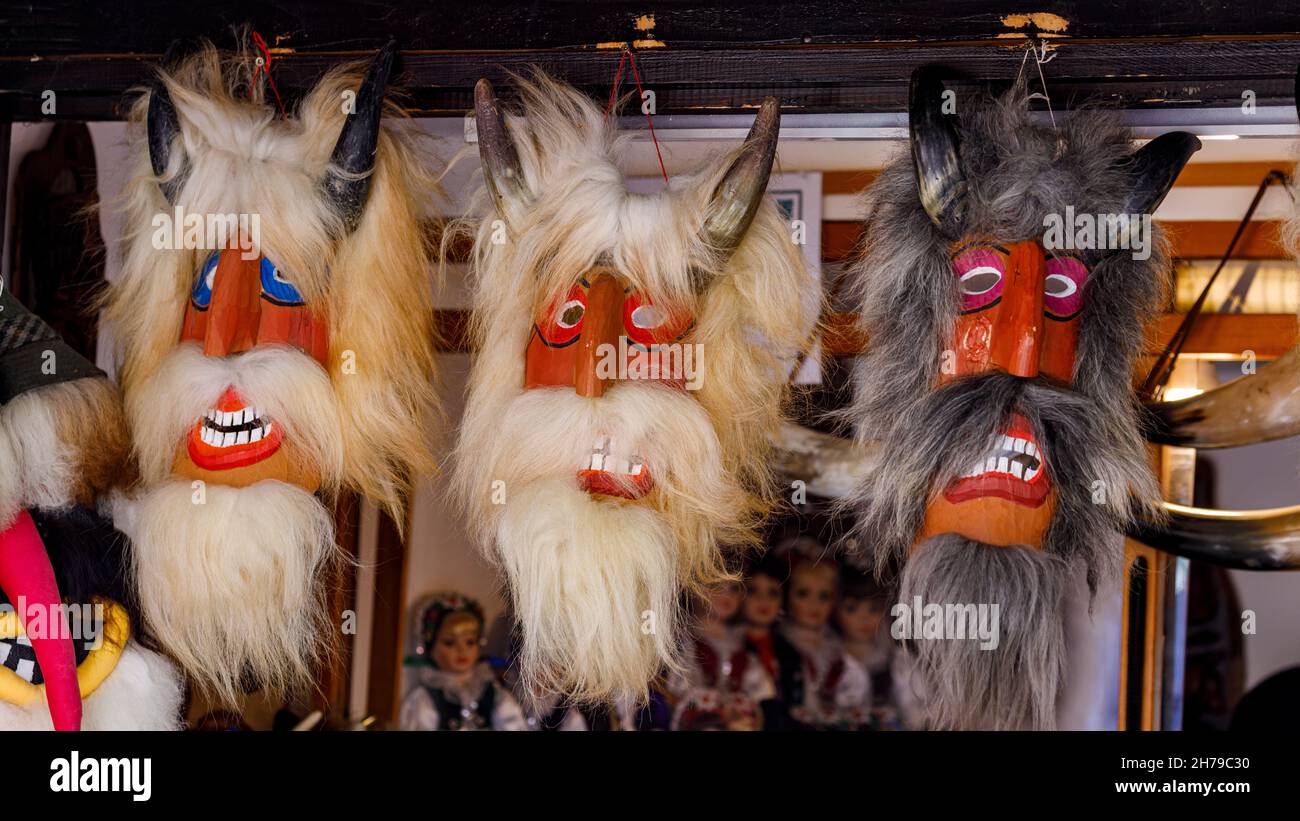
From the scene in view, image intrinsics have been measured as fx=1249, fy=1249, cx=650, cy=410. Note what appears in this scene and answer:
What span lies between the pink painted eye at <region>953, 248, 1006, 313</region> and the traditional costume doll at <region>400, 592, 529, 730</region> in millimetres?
2066

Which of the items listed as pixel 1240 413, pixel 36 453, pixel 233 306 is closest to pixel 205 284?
pixel 233 306

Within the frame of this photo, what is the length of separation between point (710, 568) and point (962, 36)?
0.85 m

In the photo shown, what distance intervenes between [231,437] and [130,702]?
0.42 meters

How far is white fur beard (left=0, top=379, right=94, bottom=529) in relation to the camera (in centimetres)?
176

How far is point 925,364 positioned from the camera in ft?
5.62

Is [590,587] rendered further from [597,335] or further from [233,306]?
[233,306]

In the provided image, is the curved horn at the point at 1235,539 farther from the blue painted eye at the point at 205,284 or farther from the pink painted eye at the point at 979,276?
the blue painted eye at the point at 205,284

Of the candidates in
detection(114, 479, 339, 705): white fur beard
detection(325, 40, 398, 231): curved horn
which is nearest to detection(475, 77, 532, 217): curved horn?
detection(325, 40, 398, 231): curved horn

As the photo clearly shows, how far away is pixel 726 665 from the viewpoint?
11.5ft

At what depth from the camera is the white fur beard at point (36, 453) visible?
1764 millimetres

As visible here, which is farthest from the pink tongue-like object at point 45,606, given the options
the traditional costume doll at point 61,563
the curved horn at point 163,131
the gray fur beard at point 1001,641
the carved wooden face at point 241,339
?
the gray fur beard at point 1001,641

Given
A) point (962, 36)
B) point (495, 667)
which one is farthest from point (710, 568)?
point (495, 667)

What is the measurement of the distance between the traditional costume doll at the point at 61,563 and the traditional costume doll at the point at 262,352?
5 cm

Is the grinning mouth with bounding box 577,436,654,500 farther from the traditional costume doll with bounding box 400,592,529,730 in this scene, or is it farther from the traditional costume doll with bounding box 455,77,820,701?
the traditional costume doll with bounding box 400,592,529,730
